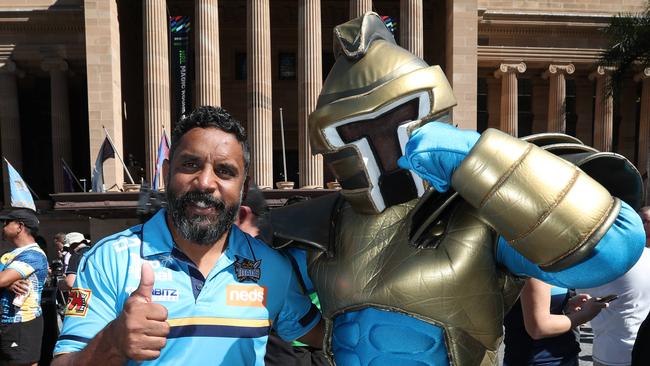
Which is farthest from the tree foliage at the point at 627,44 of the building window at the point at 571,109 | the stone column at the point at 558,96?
the building window at the point at 571,109

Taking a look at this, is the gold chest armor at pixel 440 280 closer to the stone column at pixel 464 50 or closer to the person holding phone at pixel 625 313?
the person holding phone at pixel 625 313

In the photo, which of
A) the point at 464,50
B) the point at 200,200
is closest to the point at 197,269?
the point at 200,200

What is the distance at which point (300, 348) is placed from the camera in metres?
3.69

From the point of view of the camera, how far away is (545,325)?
2.88 meters

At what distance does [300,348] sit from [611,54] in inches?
782

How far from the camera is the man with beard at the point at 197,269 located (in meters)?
1.84

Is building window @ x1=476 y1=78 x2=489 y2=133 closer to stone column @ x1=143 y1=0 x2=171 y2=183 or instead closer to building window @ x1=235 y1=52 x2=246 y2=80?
building window @ x1=235 y1=52 x2=246 y2=80

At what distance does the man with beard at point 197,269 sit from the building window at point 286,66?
23.2 meters

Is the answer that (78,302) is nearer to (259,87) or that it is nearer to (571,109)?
(259,87)

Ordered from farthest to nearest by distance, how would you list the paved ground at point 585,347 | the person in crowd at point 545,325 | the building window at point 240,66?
the building window at point 240,66 < the paved ground at point 585,347 < the person in crowd at point 545,325

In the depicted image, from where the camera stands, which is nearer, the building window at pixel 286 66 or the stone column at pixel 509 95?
the stone column at pixel 509 95

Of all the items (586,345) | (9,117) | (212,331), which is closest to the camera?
(212,331)

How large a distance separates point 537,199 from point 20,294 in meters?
4.91

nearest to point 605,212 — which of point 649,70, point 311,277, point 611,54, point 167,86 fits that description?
point 311,277
